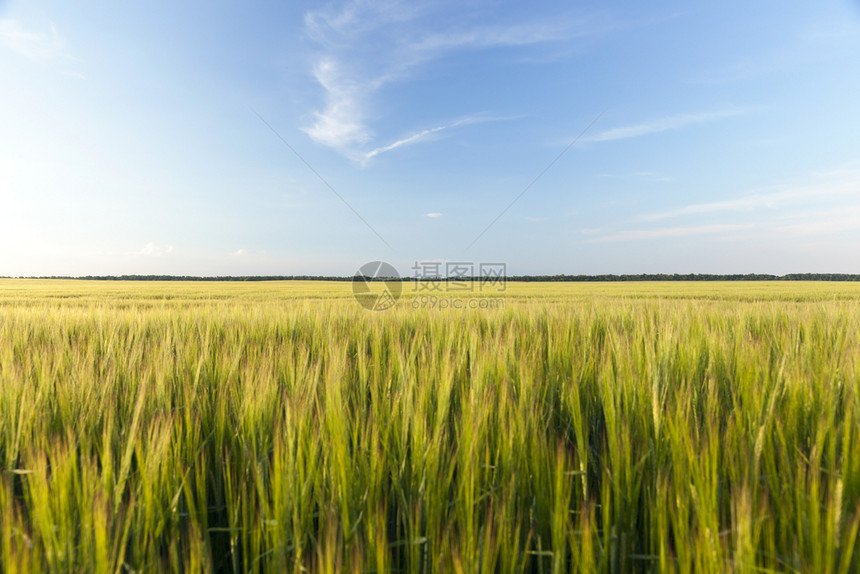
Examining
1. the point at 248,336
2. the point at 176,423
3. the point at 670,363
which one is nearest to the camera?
the point at 176,423

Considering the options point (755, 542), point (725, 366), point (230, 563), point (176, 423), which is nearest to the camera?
point (755, 542)

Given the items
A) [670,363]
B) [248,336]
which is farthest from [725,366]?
[248,336]

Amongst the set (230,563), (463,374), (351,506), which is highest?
(463,374)

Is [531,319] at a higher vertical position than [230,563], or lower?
higher

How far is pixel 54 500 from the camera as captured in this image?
84cm

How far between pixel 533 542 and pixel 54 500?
3.46ft

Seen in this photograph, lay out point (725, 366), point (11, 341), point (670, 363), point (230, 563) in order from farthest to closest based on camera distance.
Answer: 1. point (11, 341)
2. point (725, 366)
3. point (670, 363)
4. point (230, 563)

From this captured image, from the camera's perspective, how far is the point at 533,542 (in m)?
0.93

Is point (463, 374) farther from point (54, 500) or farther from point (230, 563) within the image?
point (54, 500)

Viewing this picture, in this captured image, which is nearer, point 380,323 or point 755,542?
point 755,542

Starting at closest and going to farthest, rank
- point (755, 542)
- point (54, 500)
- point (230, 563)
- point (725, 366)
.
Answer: point (755, 542), point (54, 500), point (230, 563), point (725, 366)

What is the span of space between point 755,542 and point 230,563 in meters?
1.12

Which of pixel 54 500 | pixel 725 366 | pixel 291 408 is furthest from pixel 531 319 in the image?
pixel 54 500

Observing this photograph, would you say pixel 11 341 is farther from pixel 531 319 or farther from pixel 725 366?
pixel 725 366
